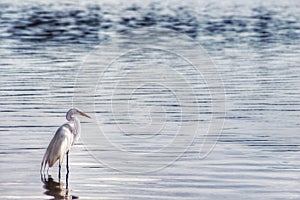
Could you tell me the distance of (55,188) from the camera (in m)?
12.8

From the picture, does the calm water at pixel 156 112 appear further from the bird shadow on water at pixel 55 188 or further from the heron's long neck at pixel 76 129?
the heron's long neck at pixel 76 129

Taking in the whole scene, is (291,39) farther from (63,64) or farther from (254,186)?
(254,186)

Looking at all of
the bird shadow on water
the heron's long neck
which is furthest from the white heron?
the bird shadow on water

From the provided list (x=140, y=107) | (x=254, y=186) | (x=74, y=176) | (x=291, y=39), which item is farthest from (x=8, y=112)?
(x=291, y=39)

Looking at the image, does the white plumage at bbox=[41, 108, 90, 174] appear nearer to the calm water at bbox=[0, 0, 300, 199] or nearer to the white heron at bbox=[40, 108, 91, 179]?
the white heron at bbox=[40, 108, 91, 179]

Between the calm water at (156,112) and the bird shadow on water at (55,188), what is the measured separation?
0.02 meters

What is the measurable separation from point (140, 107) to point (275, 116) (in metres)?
2.89

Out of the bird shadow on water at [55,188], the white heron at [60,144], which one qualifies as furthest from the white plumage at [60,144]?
the bird shadow on water at [55,188]

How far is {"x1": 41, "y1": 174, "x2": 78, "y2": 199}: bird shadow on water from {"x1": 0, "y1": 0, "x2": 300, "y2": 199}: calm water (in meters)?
0.02

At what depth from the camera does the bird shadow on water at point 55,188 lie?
12.4 meters

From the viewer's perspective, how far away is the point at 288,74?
2547 centimetres

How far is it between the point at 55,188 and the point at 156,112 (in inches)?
257

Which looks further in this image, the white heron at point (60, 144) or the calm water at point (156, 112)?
the white heron at point (60, 144)

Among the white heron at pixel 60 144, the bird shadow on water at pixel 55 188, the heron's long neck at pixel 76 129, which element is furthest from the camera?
the heron's long neck at pixel 76 129
